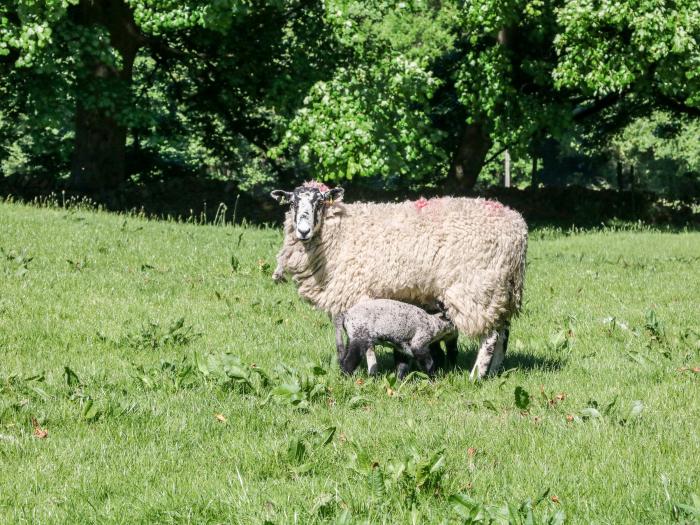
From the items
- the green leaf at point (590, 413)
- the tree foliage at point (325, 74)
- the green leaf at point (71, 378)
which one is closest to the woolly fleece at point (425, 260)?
the green leaf at point (590, 413)

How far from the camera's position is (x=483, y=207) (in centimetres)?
726

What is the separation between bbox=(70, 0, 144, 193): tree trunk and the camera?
20.1m

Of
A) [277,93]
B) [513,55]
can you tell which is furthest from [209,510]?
[513,55]

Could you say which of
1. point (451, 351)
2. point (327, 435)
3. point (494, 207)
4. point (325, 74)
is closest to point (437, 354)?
point (451, 351)

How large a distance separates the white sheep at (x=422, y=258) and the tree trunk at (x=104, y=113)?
1343 cm

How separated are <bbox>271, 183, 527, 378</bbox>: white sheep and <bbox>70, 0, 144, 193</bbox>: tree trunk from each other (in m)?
13.4

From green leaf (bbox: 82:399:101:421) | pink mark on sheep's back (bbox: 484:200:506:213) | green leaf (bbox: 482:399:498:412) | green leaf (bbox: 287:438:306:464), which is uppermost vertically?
pink mark on sheep's back (bbox: 484:200:506:213)

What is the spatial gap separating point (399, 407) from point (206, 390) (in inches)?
57.3

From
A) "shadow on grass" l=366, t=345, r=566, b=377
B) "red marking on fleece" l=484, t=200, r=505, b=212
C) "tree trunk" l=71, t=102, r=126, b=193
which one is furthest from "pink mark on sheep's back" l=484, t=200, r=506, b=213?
"tree trunk" l=71, t=102, r=126, b=193

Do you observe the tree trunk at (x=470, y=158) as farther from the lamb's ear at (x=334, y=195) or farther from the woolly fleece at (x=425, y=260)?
the woolly fleece at (x=425, y=260)

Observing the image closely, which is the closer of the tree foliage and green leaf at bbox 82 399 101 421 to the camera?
green leaf at bbox 82 399 101 421

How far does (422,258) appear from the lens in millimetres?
7102

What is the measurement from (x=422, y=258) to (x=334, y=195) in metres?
1.03

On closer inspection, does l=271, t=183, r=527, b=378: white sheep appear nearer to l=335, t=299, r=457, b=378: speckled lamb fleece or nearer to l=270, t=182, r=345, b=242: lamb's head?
l=270, t=182, r=345, b=242: lamb's head
